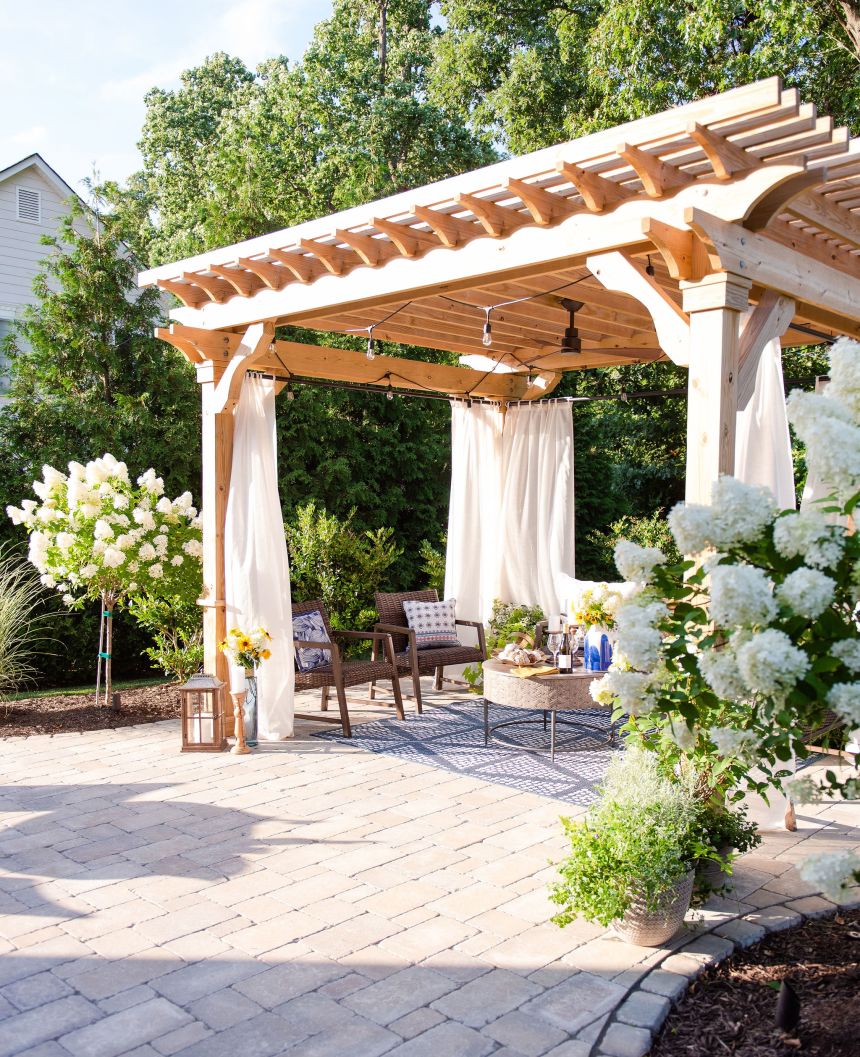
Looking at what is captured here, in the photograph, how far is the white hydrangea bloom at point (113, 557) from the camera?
240 inches

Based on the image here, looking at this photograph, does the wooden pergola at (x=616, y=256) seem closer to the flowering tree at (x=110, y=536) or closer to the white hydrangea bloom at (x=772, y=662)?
the flowering tree at (x=110, y=536)

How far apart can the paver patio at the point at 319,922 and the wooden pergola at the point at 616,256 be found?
64.3 inches

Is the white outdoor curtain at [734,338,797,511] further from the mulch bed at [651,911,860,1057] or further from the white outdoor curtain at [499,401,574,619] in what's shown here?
the white outdoor curtain at [499,401,574,619]

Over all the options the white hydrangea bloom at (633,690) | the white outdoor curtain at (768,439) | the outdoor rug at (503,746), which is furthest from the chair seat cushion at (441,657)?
the white hydrangea bloom at (633,690)

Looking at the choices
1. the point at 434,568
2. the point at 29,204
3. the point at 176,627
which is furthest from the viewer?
the point at 29,204

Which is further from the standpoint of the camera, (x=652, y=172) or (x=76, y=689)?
(x=76, y=689)

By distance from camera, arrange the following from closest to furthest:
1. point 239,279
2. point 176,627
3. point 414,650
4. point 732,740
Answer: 1. point 732,740
2. point 239,279
3. point 414,650
4. point 176,627

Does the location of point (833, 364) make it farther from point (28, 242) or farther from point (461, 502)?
point (28, 242)

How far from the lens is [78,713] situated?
6652 millimetres

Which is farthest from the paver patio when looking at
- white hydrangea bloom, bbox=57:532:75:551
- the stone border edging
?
white hydrangea bloom, bbox=57:532:75:551

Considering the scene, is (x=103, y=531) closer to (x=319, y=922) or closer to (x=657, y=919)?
(x=319, y=922)

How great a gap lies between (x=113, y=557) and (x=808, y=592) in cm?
504

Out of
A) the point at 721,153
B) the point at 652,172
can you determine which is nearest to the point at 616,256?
the point at 652,172

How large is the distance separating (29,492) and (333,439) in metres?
3.22
